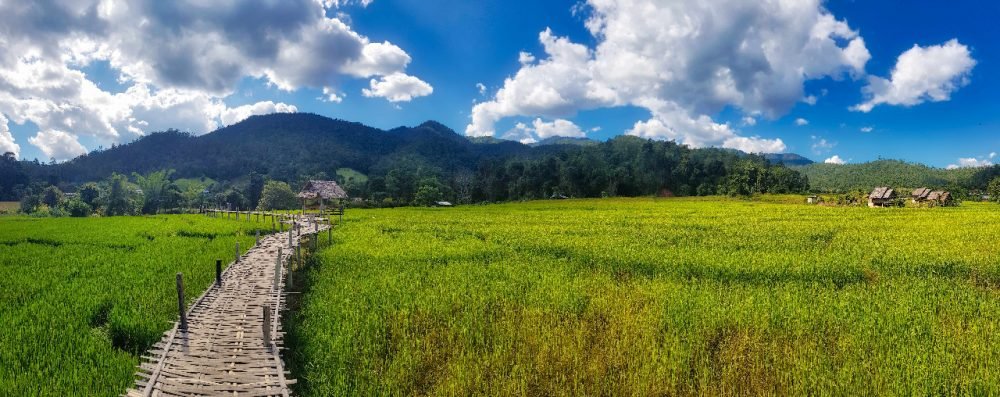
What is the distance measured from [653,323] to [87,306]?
11.4 metres

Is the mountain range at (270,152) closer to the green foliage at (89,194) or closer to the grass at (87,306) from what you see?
the green foliage at (89,194)

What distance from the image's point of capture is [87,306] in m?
10.1

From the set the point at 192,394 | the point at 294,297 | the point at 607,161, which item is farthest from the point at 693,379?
the point at 607,161

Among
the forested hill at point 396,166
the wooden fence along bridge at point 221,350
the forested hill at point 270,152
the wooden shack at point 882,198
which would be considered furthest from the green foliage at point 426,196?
the forested hill at point 270,152

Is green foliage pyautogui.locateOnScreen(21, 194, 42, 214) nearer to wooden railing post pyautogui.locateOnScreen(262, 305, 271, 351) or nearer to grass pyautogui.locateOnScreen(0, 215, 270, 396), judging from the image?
grass pyautogui.locateOnScreen(0, 215, 270, 396)

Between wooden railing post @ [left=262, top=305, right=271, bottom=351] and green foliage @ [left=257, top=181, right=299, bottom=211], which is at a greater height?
green foliage @ [left=257, top=181, right=299, bottom=211]

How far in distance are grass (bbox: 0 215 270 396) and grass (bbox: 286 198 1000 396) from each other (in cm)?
267

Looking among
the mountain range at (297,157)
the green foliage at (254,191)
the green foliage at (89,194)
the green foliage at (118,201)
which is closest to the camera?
the green foliage at (118,201)

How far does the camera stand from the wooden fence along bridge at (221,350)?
21.4ft

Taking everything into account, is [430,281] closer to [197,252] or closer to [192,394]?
[192,394]

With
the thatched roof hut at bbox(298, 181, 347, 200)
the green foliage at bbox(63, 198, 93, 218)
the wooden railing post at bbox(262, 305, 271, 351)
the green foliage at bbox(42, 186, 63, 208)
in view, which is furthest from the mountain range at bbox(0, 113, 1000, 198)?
the wooden railing post at bbox(262, 305, 271, 351)

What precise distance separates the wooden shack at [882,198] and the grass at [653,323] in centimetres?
4388

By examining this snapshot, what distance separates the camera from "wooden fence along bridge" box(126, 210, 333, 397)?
6.51 meters

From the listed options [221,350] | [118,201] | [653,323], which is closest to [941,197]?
[653,323]
